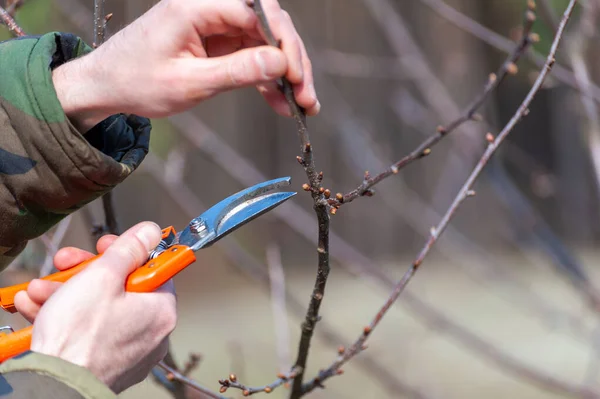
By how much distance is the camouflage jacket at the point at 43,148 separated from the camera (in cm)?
96

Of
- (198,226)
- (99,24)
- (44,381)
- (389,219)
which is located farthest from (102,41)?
(389,219)

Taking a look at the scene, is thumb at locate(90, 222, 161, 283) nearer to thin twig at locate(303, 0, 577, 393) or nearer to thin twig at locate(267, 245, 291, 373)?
thin twig at locate(303, 0, 577, 393)

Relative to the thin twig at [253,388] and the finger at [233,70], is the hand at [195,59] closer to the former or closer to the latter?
the finger at [233,70]

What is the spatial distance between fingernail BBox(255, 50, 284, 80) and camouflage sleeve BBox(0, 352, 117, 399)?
39cm

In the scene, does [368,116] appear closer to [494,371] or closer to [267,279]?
[494,371]

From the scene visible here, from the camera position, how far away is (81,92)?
94 centimetres

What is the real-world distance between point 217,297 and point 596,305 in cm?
338

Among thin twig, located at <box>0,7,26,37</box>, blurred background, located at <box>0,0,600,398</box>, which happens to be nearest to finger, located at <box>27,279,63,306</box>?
thin twig, located at <box>0,7,26,37</box>

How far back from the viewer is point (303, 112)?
31.7 inches

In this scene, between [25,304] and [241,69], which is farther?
[25,304]

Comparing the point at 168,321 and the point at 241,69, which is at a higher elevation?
the point at 241,69

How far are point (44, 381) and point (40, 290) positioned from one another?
0.16 meters

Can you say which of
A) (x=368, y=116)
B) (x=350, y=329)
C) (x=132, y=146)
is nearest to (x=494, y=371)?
(x=350, y=329)

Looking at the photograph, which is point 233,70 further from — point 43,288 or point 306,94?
point 43,288
